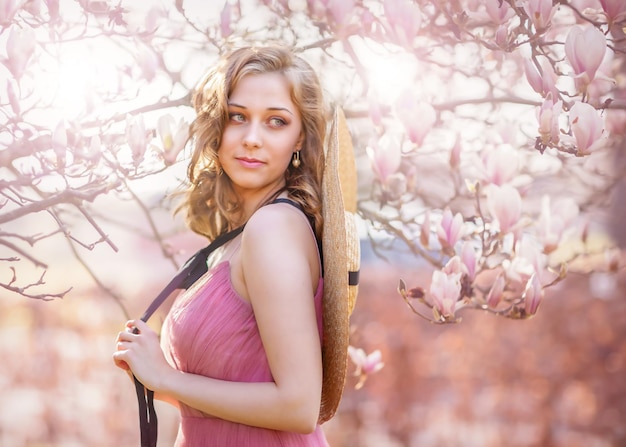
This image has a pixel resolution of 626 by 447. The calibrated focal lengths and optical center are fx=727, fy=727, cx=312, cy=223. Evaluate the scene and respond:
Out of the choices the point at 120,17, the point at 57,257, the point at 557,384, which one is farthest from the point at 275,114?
the point at 557,384

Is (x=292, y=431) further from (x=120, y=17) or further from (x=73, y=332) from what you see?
(x=73, y=332)

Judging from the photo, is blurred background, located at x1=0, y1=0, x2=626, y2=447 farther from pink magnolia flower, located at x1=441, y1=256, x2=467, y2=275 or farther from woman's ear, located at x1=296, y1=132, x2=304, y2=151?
woman's ear, located at x1=296, y1=132, x2=304, y2=151

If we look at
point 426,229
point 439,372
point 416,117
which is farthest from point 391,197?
point 439,372

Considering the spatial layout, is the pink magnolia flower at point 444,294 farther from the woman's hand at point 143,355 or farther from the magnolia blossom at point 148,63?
the magnolia blossom at point 148,63

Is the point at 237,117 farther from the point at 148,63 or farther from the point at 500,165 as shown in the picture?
the point at 500,165

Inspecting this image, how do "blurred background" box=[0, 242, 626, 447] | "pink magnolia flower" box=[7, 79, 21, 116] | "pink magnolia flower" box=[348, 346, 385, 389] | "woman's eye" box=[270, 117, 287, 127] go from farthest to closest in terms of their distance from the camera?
"blurred background" box=[0, 242, 626, 447], "pink magnolia flower" box=[348, 346, 385, 389], "pink magnolia flower" box=[7, 79, 21, 116], "woman's eye" box=[270, 117, 287, 127]

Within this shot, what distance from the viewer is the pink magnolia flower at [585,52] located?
1.87m

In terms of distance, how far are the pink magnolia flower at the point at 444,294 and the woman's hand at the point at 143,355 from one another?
0.86 meters

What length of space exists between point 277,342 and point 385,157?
933mm

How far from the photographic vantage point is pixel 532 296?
202cm

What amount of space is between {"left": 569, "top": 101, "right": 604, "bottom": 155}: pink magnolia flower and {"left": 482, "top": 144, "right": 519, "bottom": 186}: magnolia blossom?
0.71ft

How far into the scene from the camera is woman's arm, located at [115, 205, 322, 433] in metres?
1.34

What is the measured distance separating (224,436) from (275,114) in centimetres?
67

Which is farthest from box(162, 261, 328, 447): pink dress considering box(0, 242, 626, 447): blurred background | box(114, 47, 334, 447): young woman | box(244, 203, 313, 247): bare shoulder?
box(0, 242, 626, 447): blurred background
